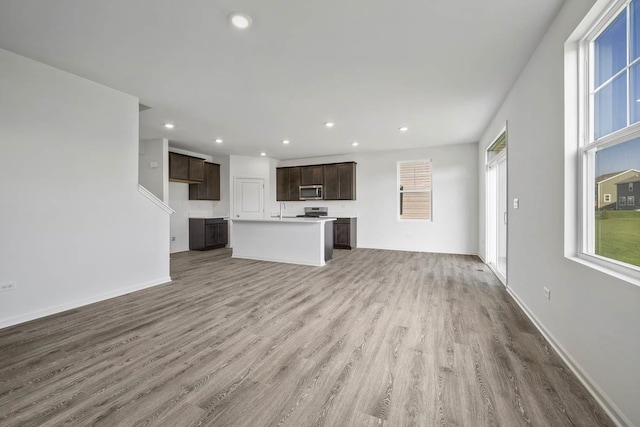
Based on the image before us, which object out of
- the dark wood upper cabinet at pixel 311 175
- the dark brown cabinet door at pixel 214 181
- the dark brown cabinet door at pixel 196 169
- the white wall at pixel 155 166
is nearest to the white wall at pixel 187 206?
the dark brown cabinet door at pixel 214 181

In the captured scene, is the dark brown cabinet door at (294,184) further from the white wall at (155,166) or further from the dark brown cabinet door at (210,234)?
the white wall at (155,166)

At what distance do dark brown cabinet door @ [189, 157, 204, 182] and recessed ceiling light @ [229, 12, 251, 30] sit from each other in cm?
532

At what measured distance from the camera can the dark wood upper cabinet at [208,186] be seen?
748 centimetres

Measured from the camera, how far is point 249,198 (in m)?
8.19

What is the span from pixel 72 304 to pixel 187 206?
15.0 feet

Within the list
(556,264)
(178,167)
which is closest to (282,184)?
(178,167)

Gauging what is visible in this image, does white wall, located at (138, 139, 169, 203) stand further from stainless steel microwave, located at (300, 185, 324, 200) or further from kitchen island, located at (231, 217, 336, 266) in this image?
stainless steel microwave, located at (300, 185, 324, 200)

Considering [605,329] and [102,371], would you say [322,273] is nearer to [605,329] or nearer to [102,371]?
[102,371]

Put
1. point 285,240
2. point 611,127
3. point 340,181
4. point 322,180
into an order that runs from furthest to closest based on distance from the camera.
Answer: point 322,180 < point 340,181 < point 285,240 < point 611,127

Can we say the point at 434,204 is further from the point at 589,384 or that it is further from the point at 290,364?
the point at 290,364

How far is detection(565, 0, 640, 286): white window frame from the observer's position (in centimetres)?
185

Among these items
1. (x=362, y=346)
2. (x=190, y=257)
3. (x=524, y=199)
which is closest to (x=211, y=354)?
(x=362, y=346)

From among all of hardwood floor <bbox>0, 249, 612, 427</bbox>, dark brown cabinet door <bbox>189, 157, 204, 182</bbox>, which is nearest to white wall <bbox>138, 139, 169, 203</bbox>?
dark brown cabinet door <bbox>189, 157, 204, 182</bbox>

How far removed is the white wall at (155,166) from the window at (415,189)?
5.64 metres
